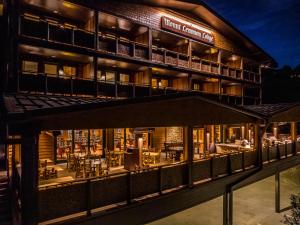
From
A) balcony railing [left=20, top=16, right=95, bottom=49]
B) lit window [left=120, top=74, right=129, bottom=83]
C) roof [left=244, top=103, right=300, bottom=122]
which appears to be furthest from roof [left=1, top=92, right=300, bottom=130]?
lit window [left=120, top=74, right=129, bottom=83]

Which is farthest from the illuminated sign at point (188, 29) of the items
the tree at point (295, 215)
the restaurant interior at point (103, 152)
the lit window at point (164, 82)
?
the tree at point (295, 215)

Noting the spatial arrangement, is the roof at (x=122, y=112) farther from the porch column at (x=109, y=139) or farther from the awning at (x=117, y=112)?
the porch column at (x=109, y=139)

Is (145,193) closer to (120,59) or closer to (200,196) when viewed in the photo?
(200,196)

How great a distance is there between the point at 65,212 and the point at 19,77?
8499 millimetres

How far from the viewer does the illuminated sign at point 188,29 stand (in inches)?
835

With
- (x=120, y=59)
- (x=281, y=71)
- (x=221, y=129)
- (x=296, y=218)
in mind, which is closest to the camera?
(x=296, y=218)

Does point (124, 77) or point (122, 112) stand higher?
point (124, 77)

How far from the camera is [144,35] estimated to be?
20.1 meters

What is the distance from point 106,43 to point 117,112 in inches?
390

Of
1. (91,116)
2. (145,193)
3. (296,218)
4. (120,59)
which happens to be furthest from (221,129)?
(91,116)

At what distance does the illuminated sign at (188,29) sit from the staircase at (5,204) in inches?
592

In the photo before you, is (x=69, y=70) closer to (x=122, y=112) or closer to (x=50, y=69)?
(x=50, y=69)

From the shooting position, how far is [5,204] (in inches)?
404

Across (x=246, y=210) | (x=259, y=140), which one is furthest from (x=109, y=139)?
(x=246, y=210)
